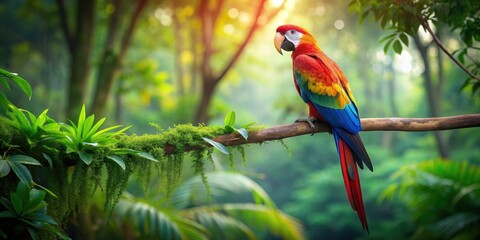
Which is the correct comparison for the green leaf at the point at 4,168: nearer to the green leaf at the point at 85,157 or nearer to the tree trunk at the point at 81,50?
the green leaf at the point at 85,157

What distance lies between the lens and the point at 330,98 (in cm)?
217

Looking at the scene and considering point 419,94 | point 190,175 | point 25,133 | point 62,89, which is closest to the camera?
point 25,133

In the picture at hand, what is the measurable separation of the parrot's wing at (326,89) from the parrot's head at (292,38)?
135 millimetres

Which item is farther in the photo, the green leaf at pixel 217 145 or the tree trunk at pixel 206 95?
the tree trunk at pixel 206 95

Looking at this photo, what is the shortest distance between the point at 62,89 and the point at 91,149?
14365 millimetres

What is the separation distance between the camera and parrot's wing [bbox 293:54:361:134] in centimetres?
208

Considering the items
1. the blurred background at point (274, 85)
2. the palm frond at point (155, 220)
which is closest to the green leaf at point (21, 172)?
the blurred background at point (274, 85)

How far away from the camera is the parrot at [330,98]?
193 cm

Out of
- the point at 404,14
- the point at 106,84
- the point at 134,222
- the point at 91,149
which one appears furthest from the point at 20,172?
the point at 106,84

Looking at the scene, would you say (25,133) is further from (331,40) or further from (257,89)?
(257,89)

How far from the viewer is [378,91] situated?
44.3 feet

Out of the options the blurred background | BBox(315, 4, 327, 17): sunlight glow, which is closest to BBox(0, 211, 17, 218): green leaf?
the blurred background

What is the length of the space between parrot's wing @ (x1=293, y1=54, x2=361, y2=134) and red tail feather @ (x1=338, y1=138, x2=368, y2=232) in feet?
Result: 0.35

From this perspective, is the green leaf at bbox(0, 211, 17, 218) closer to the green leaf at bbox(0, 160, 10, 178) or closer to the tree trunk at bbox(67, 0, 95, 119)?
the green leaf at bbox(0, 160, 10, 178)
